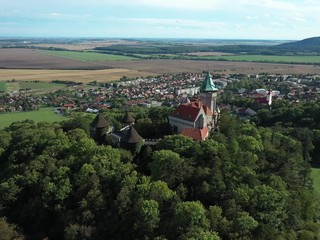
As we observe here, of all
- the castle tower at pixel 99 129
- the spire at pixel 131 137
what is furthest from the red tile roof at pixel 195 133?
the castle tower at pixel 99 129

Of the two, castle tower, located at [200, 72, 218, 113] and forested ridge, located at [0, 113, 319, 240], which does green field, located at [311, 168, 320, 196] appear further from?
castle tower, located at [200, 72, 218, 113]

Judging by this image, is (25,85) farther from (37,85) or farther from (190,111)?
(190,111)

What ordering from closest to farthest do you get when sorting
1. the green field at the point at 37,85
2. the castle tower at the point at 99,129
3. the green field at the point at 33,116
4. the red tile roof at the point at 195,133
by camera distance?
the red tile roof at the point at 195,133, the castle tower at the point at 99,129, the green field at the point at 33,116, the green field at the point at 37,85

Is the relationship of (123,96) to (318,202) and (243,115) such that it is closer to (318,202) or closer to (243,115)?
(243,115)

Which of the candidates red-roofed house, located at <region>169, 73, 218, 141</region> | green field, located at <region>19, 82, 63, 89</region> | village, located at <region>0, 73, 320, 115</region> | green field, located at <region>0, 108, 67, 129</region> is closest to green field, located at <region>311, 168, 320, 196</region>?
red-roofed house, located at <region>169, 73, 218, 141</region>

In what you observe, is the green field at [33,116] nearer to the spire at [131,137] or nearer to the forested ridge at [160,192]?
the forested ridge at [160,192]

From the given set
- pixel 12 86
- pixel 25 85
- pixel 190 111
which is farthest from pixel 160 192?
pixel 25 85
